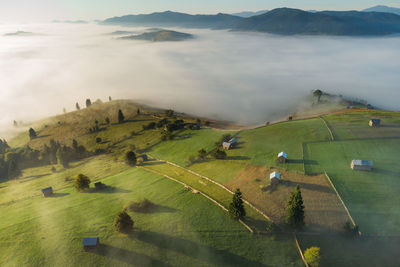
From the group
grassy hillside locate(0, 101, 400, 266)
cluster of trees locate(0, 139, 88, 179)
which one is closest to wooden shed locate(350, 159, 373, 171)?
grassy hillside locate(0, 101, 400, 266)

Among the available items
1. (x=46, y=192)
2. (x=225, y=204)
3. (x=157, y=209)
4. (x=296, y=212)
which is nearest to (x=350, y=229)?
(x=296, y=212)

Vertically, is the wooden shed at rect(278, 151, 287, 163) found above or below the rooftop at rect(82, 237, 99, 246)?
above

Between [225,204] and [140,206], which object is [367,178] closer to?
[225,204]

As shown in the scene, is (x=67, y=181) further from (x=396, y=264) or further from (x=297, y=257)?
(x=396, y=264)

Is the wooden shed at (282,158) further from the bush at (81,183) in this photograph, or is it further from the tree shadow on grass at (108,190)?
the bush at (81,183)

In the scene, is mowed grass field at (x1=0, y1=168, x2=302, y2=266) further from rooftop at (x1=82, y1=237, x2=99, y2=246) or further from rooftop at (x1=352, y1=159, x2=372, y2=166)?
rooftop at (x1=352, y1=159, x2=372, y2=166)

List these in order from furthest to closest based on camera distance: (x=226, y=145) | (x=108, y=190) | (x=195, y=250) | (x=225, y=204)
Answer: (x=226, y=145)
(x=108, y=190)
(x=225, y=204)
(x=195, y=250)

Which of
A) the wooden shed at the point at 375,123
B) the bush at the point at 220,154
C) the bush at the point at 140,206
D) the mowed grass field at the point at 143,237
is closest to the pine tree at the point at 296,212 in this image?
the mowed grass field at the point at 143,237
